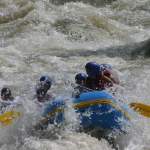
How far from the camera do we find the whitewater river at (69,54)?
318 centimetres

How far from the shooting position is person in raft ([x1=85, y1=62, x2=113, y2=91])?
3.75 m

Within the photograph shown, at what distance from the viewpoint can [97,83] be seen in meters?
3.84

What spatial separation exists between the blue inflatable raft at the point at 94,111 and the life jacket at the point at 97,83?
0.59 meters

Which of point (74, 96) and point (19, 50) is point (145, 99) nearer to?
point (74, 96)

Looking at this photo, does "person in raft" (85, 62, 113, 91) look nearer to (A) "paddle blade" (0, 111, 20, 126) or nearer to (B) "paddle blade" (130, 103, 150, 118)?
(B) "paddle blade" (130, 103, 150, 118)

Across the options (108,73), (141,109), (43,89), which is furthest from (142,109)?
(43,89)

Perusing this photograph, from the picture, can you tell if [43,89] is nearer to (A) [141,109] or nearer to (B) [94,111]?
(B) [94,111]

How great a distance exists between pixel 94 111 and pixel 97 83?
831 millimetres

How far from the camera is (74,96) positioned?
3.22 metres

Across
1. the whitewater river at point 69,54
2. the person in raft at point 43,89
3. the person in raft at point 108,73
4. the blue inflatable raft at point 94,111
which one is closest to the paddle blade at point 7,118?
the whitewater river at point 69,54

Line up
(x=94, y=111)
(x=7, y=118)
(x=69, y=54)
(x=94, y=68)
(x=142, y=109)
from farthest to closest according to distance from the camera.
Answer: (x=69, y=54) < (x=94, y=68) < (x=142, y=109) < (x=7, y=118) < (x=94, y=111)

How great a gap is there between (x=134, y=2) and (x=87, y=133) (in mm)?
11485

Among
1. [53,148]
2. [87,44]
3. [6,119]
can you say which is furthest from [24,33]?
[53,148]

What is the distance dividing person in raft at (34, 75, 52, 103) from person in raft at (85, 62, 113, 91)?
0.74m
